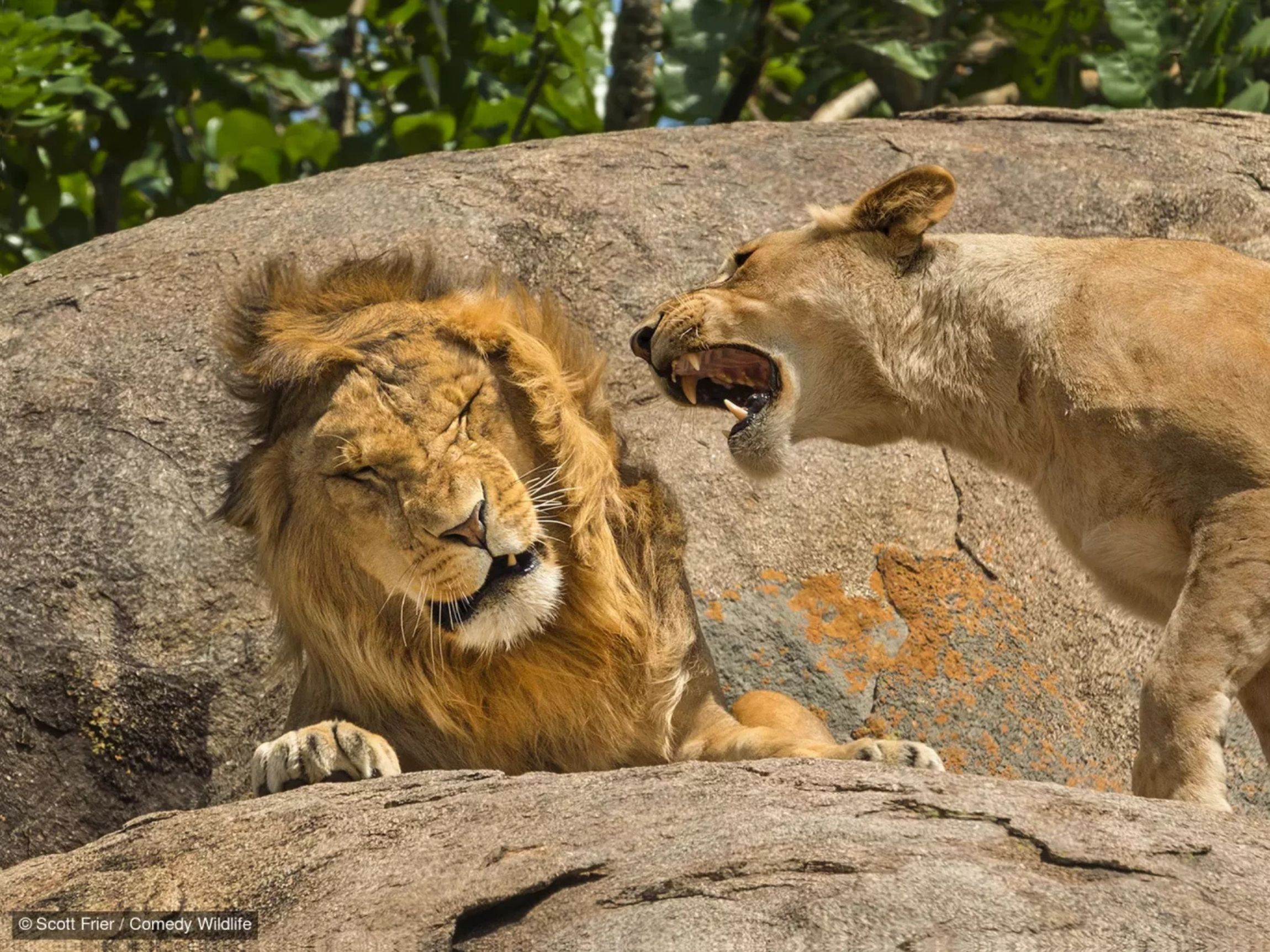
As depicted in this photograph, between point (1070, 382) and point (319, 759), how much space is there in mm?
1690

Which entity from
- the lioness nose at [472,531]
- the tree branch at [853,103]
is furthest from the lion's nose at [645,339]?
the tree branch at [853,103]

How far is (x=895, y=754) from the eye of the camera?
3.22 m

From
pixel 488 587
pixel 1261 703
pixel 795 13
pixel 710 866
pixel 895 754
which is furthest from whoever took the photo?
pixel 795 13

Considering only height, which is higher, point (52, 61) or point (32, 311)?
point (52, 61)

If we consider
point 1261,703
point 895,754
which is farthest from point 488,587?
point 1261,703

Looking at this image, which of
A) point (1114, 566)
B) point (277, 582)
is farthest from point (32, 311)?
point (1114, 566)

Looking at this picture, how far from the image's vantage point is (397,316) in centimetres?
366

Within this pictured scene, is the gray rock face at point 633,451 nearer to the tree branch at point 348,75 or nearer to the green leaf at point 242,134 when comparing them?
the green leaf at point 242,134

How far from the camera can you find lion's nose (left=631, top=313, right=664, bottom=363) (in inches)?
165

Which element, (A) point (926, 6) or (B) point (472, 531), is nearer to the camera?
(B) point (472, 531)

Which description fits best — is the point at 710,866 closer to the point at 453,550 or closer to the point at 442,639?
the point at 453,550

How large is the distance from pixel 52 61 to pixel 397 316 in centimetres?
268

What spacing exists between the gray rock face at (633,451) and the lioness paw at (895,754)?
126cm

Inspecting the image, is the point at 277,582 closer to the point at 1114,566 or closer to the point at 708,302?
the point at 708,302
